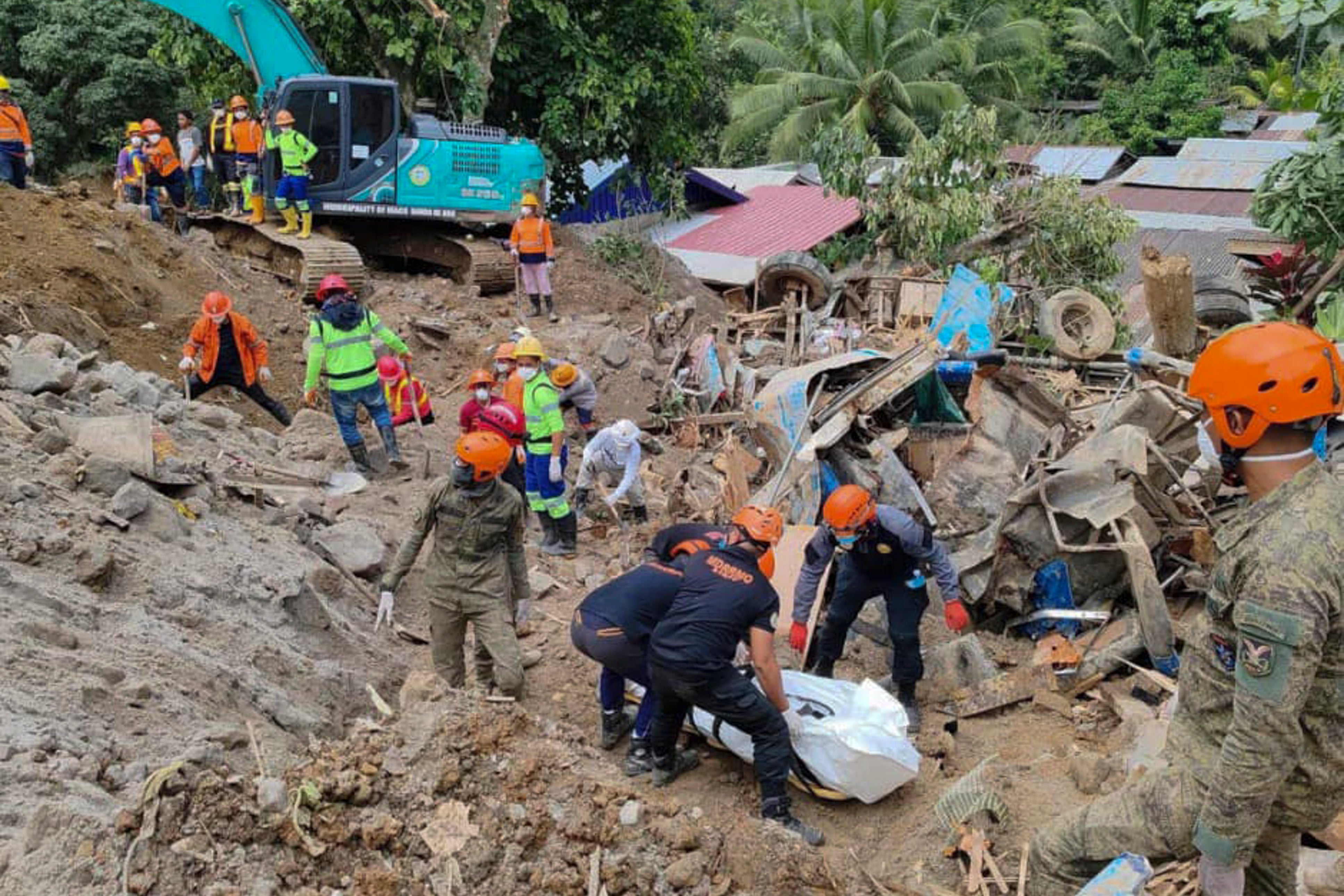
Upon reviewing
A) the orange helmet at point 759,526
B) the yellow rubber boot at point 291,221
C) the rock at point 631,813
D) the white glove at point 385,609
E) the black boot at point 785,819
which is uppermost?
the orange helmet at point 759,526

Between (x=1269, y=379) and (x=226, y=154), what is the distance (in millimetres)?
14219

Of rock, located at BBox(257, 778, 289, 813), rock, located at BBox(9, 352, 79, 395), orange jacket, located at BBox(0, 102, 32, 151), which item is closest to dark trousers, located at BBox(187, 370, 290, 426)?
rock, located at BBox(9, 352, 79, 395)

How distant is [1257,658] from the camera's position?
267cm

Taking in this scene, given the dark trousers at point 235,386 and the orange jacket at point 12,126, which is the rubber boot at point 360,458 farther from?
the orange jacket at point 12,126

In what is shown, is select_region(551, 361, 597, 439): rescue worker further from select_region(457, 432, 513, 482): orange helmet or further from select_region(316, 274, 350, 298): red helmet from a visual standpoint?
select_region(457, 432, 513, 482): orange helmet

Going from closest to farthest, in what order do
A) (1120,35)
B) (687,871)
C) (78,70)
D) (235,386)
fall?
(687,871) < (235,386) < (78,70) < (1120,35)

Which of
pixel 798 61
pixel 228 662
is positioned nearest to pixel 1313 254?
pixel 228 662

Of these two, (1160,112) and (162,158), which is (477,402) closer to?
(162,158)

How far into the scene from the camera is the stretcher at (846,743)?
5164 mm

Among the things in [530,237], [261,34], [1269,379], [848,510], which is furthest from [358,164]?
[1269,379]

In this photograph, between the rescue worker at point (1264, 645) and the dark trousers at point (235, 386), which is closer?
the rescue worker at point (1264, 645)

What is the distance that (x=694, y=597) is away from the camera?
16.2 feet

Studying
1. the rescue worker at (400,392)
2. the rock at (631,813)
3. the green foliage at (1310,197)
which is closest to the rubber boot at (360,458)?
the rescue worker at (400,392)

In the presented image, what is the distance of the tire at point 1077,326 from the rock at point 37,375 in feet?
28.7
